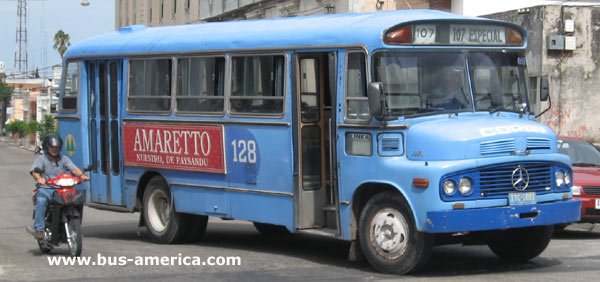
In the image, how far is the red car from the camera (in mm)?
15734

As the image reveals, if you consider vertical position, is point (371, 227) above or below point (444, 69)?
below

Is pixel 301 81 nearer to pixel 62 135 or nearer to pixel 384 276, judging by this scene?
pixel 384 276

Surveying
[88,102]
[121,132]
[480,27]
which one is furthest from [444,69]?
[88,102]

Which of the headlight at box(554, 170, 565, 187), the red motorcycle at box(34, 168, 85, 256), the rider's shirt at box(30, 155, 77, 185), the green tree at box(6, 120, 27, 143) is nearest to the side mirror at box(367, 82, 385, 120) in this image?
the headlight at box(554, 170, 565, 187)

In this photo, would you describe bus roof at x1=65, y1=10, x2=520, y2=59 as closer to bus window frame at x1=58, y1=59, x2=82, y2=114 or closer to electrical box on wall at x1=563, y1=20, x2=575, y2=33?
bus window frame at x1=58, y1=59, x2=82, y2=114

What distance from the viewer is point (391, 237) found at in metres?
11.2

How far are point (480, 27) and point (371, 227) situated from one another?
2629 mm

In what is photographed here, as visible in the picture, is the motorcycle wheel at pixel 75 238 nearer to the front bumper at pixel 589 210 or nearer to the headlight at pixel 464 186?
the headlight at pixel 464 186

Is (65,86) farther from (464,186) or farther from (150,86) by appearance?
(464,186)

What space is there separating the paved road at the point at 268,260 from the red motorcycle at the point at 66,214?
0.30m

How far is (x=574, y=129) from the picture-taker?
91.2ft

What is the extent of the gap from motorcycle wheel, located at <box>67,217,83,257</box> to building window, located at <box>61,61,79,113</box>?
4271 millimetres

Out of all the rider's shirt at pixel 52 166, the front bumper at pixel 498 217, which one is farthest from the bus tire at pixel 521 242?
the rider's shirt at pixel 52 166

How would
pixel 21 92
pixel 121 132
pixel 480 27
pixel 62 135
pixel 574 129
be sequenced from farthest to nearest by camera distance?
pixel 21 92 → pixel 574 129 → pixel 62 135 → pixel 121 132 → pixel 480 27
